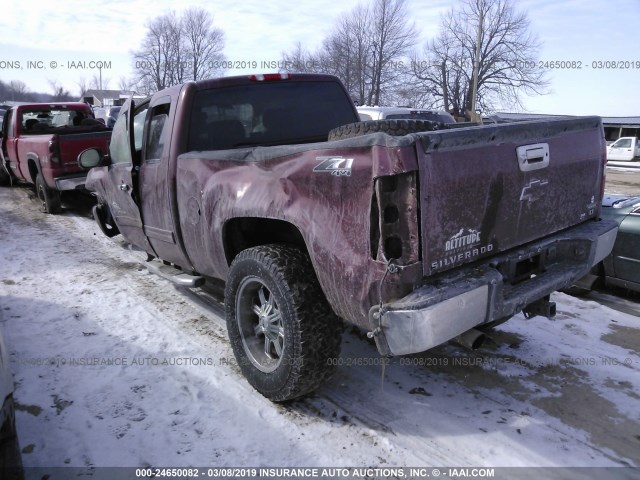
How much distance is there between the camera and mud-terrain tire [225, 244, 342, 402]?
2.93 metres

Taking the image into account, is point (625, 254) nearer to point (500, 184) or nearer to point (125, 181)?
point (500, 184)

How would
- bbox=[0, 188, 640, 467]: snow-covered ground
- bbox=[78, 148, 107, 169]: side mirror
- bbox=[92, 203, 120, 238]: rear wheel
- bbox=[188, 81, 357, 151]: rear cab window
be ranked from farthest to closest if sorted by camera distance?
bbox=[92, 203, 120, 238]: rear wheel < bbox=[78, 148, 107, 169]: side mirror < bbox=[188, 81, 357, 151]: rear cab window < bbox=[0, 188, 640, 467]: snow-covered ground

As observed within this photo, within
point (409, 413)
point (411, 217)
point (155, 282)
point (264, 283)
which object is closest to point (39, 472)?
point (264, 283)

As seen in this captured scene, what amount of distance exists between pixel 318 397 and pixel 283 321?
2.26 feet

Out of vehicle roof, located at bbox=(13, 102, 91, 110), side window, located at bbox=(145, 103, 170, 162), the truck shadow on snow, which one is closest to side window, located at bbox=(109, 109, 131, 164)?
side window, located at bbox=(145, 103, 170, 162)

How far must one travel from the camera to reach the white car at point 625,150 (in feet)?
93.0

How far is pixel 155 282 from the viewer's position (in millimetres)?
5586

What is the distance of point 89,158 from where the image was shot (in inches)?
199

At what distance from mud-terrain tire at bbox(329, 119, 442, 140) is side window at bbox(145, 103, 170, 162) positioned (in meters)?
1.65

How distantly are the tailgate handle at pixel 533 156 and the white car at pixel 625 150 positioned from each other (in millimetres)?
30231

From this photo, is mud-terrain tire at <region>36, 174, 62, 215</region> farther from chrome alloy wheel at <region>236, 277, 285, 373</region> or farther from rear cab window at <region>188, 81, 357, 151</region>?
chrome alloy wheel at <region>236, 277, 285, 373</region>

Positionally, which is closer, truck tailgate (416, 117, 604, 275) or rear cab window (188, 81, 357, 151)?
truck tailgate (416, 117, 604, 275)

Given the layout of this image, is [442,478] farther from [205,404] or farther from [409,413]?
[205,404]

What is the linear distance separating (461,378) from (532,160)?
1597 millimetres
